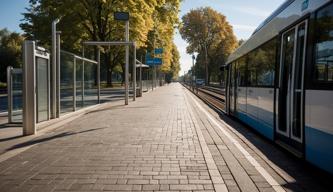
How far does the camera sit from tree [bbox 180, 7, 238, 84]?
7944 centimetres

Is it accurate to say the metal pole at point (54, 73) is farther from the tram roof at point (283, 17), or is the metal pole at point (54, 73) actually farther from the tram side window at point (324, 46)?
the tram side window at point (324, 46)

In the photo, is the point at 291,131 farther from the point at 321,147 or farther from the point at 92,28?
the point at 92,28

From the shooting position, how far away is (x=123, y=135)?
10078 millimetres

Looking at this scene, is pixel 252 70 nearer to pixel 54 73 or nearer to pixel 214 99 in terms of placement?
pixel 54 73

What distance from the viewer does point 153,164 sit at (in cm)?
671

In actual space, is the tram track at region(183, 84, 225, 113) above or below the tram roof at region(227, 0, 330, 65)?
below

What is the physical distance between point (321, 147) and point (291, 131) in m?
1.72

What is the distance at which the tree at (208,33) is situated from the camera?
79438 mm

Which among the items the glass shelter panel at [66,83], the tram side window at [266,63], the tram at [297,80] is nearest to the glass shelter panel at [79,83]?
the glass shelter panel at [66,83]

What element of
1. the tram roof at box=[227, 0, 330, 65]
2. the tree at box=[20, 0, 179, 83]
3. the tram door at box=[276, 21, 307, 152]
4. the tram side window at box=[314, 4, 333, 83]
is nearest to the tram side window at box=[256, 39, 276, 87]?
the tram roof at box=[227, 0, 330, 65]

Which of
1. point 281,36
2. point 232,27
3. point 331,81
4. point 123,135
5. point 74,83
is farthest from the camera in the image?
point 232,27

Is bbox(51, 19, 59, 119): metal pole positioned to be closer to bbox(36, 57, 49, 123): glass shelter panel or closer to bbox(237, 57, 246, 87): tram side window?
bbox(36, 57, 49, 123): glass shelter panel

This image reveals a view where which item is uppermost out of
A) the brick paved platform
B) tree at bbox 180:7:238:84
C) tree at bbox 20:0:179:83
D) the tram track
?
tree at bbox 180:7:238:84

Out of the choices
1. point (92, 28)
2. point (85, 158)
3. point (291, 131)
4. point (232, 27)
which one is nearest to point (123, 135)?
point (85, 158)
